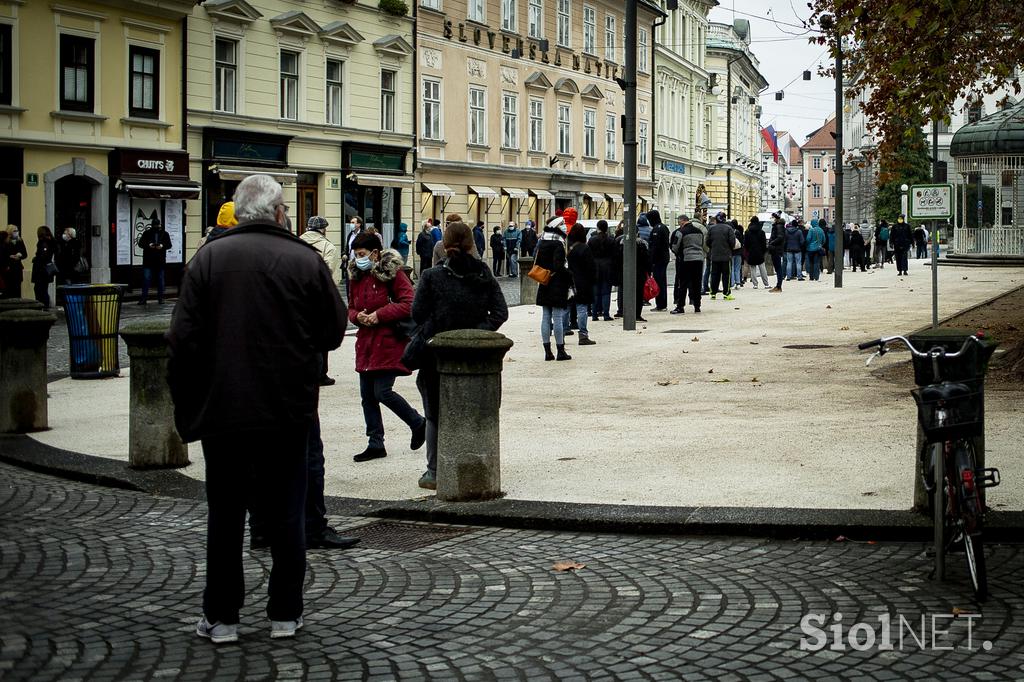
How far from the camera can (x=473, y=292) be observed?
9.34 metres

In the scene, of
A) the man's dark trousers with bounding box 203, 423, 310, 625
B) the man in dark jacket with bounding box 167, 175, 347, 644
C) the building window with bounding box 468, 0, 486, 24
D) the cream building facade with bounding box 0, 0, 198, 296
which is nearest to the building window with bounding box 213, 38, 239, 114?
the cream building facade with bounding box 0, 0, 198, 296

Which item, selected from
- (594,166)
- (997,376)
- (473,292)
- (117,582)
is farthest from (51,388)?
(594,166)

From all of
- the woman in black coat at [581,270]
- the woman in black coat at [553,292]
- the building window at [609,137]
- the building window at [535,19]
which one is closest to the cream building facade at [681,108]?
the building window at [609,137]

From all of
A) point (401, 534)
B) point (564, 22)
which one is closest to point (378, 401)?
point (401, 534)

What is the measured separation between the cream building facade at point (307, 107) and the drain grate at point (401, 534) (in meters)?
28.2

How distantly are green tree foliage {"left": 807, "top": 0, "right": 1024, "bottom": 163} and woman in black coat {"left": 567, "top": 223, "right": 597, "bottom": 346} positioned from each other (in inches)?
177

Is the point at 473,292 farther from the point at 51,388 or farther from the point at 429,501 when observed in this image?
the point at 51,388

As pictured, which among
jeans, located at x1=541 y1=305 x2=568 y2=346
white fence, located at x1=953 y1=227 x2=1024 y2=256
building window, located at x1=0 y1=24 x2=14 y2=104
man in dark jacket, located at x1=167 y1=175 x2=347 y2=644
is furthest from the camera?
white fence, located at x1=953 y1=227 x2=1024 y2=256

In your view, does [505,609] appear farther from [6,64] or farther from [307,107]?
[307,107]

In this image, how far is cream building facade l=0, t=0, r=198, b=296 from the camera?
30328 mm

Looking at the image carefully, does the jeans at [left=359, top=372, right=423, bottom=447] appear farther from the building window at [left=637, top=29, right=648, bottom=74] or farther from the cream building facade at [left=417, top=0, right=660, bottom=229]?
the building window at [left=637, top=29, right=648, bottom=74]

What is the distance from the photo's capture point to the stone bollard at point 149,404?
32.8ft

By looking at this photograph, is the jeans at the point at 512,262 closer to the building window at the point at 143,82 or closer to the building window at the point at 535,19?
the building window at the point at 535,19

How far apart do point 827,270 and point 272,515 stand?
145ft
